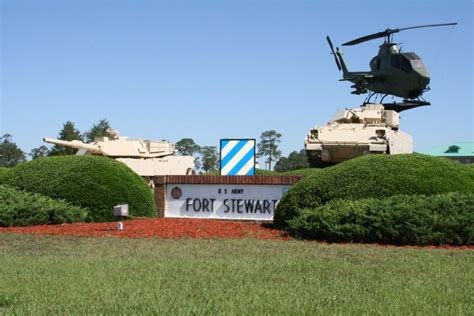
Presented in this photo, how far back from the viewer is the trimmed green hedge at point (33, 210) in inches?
529

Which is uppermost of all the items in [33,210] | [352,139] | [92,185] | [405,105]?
[405,105]

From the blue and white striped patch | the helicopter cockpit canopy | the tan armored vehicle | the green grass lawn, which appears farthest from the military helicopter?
the green grass lawn

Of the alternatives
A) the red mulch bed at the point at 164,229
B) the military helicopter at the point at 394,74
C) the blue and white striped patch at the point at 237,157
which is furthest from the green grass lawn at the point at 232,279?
the military helicopter at the point at 394,74

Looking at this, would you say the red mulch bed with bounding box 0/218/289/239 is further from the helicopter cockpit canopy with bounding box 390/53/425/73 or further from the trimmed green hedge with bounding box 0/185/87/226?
the helicopter cockpit canopy with bounding box 390/53/425/73

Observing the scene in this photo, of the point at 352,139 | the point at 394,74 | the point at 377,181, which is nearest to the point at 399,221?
the point at 377,181

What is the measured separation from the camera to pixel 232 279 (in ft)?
22.9

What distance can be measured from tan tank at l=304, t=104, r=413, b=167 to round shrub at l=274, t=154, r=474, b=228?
11116mm

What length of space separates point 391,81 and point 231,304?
3462 cm

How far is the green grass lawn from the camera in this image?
569 cm

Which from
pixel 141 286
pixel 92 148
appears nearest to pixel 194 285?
Result: pixel 141 286

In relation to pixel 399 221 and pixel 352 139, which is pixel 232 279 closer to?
pixel 399 221

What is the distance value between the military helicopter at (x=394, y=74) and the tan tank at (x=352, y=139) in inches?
498

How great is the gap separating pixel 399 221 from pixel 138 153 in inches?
935

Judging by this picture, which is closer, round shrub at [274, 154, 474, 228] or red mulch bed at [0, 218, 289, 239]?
red mulch bed at [0, 218, 289, 239]
